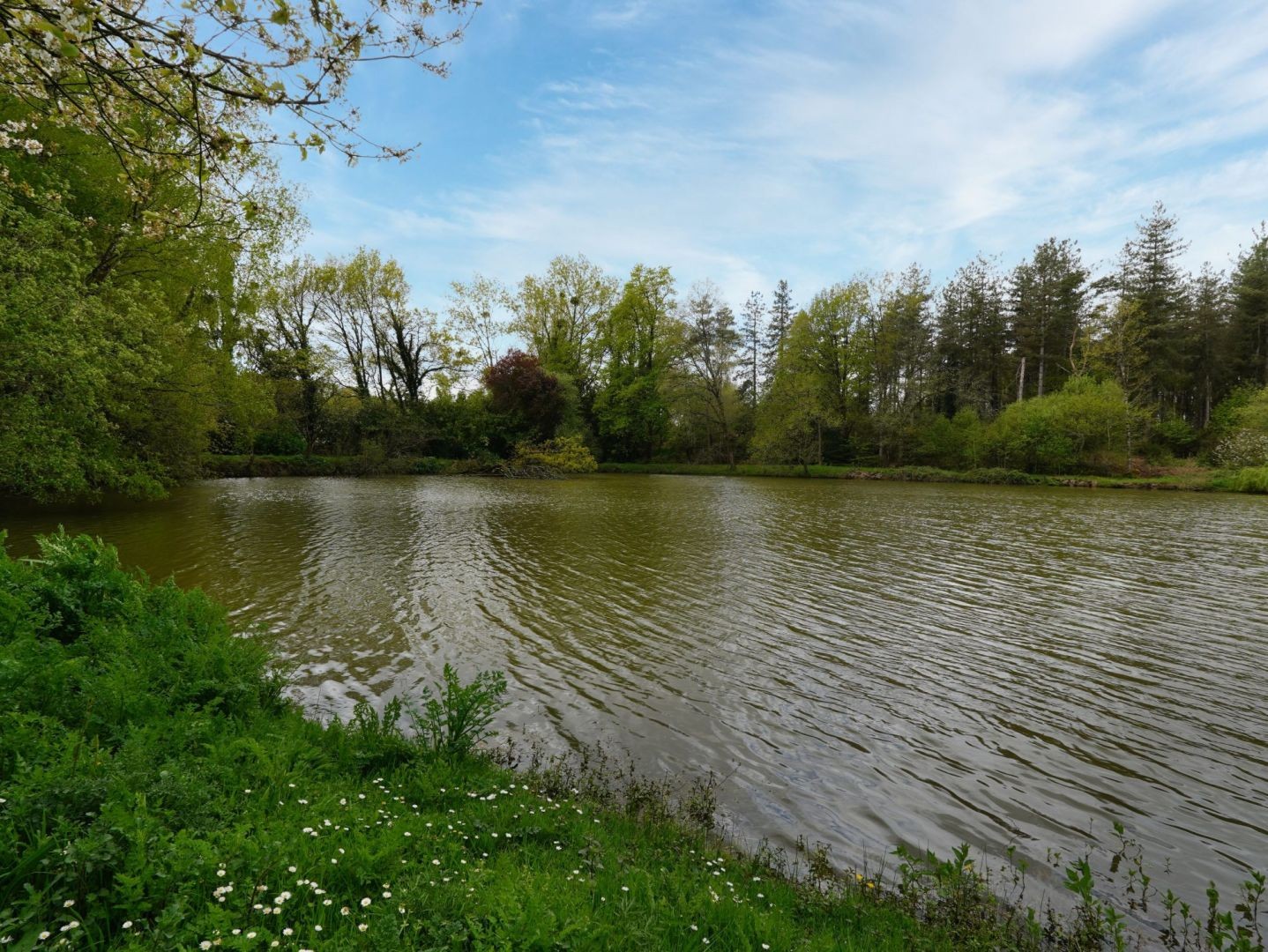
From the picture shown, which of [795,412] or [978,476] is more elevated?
[795,412]

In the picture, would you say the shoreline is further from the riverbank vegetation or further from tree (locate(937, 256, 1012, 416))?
tree (locate(937, 256, 1012, 416))

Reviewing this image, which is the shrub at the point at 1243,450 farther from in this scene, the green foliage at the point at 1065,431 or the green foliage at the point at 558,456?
the green foliage at the point at 558,456

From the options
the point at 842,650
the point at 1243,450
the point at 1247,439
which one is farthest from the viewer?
the point at 1247,439

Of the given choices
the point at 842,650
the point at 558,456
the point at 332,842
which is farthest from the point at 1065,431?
the point at 332,842

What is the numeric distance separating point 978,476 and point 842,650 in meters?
37.0

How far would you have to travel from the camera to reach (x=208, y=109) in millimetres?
4262

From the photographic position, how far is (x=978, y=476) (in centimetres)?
3919

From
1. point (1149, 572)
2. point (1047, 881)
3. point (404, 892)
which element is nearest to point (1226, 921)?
point (1047, 881)

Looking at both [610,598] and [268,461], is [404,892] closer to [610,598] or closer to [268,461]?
[610,598]

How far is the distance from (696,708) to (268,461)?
37375 millimetres

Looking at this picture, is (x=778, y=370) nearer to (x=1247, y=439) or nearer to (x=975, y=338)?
(x=975, y=338)

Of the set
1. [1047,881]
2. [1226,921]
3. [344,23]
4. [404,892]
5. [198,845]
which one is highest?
[344,23]

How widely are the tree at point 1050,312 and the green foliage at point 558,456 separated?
3518cm

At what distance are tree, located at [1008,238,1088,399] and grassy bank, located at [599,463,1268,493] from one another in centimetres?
1387
